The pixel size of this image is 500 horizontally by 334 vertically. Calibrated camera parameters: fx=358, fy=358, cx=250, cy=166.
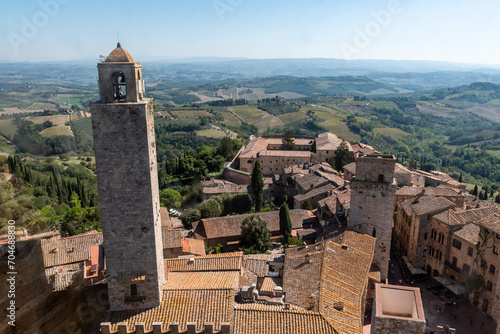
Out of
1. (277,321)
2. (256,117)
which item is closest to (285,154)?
(277,321)

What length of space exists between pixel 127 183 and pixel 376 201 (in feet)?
53.2

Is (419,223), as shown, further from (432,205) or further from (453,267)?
(453,267)

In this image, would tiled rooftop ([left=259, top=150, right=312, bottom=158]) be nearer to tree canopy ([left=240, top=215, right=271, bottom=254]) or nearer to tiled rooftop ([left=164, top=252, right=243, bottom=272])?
tree canopy ([left=240, top=215, right=271, bottom=254])

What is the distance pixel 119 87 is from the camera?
13.0m

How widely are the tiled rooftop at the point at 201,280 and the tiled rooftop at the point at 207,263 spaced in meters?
0.90

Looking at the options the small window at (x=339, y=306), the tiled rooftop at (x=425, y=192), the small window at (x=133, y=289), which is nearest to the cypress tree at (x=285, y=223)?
the tiled rooftop at (x=425, y=192)

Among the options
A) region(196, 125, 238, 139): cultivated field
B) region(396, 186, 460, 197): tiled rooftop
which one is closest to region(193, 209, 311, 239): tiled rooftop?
region(396, 186, 460, 197): tiled rooftop

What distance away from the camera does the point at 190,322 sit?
42.3ft

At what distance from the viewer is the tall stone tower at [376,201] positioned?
2280cm

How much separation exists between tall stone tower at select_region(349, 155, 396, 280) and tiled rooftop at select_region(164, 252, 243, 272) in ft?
28.2

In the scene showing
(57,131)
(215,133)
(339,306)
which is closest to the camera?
(339,306)

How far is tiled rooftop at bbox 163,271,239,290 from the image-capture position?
15.0m

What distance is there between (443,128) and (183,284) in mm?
174035

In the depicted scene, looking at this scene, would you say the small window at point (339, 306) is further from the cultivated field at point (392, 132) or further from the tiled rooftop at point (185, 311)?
the cultivated field at point (392, 132)
